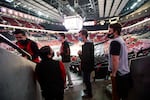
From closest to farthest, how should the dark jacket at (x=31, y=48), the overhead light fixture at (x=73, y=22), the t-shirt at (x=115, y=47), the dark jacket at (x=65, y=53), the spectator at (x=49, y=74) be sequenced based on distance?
the spectator at (x=49, y=74) → the t-shirt at (x=115, y=47) → the dark jacket at (x=31, y=48) → the dark jacket at (x=65, y=53) → the overhead light fixture at (x=73, y=22)

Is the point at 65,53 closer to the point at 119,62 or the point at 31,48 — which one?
the point at 31,48

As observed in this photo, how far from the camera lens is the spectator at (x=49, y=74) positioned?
2717 millimetres

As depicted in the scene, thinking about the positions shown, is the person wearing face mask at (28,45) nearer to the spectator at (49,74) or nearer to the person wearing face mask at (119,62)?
the spectator at (49,74)

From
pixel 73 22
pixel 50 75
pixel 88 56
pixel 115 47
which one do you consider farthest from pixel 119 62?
pixel 73 22

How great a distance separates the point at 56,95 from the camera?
2797mm

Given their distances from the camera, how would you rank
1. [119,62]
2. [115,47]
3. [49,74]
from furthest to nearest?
[119,62] → [115,47] → [49,74]

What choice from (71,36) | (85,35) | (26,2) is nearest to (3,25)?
(26,2)

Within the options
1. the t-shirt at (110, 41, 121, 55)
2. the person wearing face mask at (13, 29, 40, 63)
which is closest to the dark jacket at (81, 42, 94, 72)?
the person wearing face mask at (13, 29, 40, 63)

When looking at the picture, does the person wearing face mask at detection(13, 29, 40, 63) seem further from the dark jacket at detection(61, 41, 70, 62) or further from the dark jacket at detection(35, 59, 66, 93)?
the dark jacket at detection(61, 41, 70, 62)

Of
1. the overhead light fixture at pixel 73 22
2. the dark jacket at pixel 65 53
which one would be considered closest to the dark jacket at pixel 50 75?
the dark jacket at pixel 65 53

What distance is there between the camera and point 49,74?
273cm

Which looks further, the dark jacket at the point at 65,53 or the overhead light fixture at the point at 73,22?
the overhead light fixture at the point at 73,22

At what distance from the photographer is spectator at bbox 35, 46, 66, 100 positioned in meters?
2.72

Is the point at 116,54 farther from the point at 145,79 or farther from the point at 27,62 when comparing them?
the point at 27,62
